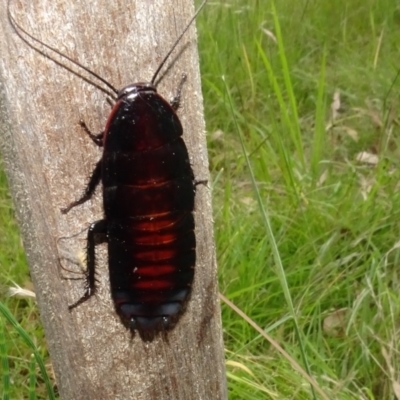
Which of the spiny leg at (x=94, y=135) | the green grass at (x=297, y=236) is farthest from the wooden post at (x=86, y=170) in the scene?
the green grass at (x=297, y=236)

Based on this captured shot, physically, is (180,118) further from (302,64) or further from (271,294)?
(302,64)

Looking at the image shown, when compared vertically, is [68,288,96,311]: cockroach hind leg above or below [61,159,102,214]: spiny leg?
below

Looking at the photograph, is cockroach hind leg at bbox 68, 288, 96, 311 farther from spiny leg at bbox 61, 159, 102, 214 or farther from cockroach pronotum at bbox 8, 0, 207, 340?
spiny leg at bbox 61, 159, 102, 214

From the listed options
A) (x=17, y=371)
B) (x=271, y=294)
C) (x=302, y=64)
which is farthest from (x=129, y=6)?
(x=302, y=64)

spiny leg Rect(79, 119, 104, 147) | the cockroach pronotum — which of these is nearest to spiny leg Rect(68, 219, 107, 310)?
the cockroach pronotum

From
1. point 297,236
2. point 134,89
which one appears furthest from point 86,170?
point 297,236

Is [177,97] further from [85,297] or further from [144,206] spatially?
[85,297]

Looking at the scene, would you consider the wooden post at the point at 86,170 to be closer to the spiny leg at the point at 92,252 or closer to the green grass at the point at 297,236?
the spiny leg at the point at 92,252
